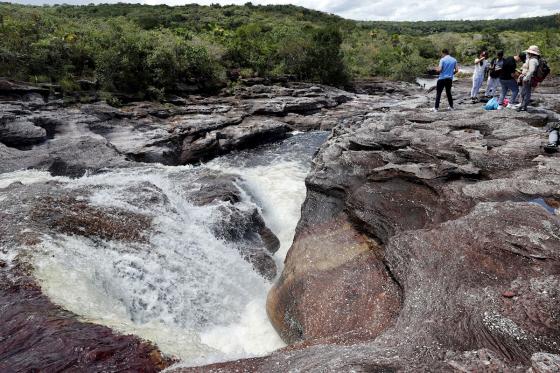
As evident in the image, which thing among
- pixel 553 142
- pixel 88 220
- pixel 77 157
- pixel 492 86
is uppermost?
pixel 492 86

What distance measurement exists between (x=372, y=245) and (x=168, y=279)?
4.06m

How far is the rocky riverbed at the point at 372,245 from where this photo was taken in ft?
13.6

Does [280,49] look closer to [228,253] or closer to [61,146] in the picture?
[61,146]

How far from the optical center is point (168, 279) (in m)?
7.79

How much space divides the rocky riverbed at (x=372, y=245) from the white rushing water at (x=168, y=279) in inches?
6.0

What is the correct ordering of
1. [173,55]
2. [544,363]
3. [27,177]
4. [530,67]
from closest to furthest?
[544,363] → [530,67] → [27,177] → [173,55]

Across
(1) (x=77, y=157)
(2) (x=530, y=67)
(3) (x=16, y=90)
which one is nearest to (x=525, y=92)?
(2) (x=530, y=67)

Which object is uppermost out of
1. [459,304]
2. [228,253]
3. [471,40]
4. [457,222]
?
[471,40]

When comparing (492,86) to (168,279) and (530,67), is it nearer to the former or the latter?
(530,67)

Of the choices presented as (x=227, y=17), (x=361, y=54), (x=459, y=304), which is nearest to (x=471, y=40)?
(x=361, y=54)

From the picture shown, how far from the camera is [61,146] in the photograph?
15219 millimetres

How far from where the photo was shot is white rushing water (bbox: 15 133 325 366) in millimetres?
5898

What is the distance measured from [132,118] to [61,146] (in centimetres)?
528

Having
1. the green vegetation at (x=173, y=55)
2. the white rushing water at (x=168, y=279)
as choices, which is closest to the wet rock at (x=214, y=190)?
the white rushing water at (x=168, y=279)
